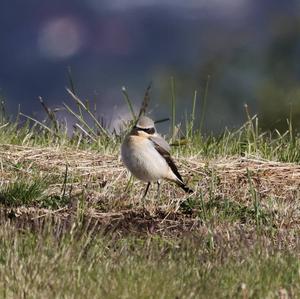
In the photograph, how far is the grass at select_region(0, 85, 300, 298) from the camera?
5785 mm

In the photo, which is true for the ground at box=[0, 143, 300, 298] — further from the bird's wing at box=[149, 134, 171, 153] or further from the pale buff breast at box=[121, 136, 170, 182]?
the bird's wing at box=[149, 134, 171, 153]

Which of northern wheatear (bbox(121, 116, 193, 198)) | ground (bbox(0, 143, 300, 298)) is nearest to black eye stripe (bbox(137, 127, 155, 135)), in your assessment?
northern wheatear (bbox(121, 116, 193, 198))

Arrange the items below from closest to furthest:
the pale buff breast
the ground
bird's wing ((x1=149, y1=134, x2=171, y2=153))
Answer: the ground
the pale buff breast
bird's wing ((x1=149, y1=134, x2=171, y2=153))

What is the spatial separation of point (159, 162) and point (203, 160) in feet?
3.18

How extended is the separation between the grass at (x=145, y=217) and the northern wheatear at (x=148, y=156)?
0.52ft

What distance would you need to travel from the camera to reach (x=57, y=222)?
715 cm

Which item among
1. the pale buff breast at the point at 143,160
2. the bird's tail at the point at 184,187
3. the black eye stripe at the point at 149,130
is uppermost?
the black eye stripe at the point at 149,130

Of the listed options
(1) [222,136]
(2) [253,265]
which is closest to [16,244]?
(2) [253,265]

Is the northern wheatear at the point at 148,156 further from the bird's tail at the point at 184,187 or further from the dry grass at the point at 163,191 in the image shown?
the dry grass at the point at 163,191

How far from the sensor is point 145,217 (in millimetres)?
7949

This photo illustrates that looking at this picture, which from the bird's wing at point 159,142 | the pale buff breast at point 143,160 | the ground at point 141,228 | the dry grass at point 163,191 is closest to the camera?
the ground at point 141,228

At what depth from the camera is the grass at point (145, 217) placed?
5785 millimetres

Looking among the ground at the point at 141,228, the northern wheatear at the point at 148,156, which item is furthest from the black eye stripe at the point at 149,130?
the ground at the point at 141,228

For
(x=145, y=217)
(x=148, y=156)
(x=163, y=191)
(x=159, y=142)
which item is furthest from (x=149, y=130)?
(x=145, y=217)
